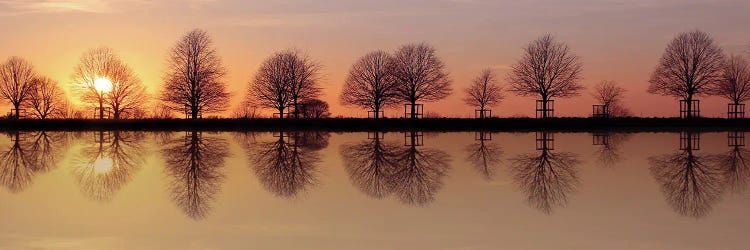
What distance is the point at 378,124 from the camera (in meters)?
60.1

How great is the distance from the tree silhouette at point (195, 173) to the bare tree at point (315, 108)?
111ft

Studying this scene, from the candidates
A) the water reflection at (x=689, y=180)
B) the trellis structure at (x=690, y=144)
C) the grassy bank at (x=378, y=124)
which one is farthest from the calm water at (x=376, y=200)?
the grassy bank at (x=378, y=124)

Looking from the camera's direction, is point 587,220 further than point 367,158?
No

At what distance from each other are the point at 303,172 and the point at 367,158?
16.9 ft

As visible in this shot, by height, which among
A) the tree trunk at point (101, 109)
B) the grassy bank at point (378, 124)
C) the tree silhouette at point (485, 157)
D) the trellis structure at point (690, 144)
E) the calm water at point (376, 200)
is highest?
the tree trunk at point (101, 109)

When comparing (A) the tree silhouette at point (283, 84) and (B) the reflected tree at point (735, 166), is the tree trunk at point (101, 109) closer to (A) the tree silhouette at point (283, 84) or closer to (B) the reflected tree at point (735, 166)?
(A) the tree silhouette at point (283, 84)

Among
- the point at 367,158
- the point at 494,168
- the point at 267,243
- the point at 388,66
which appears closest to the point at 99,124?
the point at 388,66

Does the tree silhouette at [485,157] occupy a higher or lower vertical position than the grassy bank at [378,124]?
lower

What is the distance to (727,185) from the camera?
19562 millimetres

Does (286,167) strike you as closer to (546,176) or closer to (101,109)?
(546,176)

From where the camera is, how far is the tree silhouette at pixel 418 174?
706 inches

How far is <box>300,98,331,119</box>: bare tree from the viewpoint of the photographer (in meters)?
70.9

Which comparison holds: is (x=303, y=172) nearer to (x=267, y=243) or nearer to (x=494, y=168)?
(x=494, y=168)

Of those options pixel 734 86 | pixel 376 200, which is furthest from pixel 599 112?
pixel 376 200
